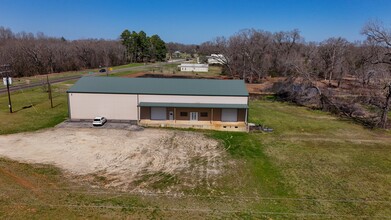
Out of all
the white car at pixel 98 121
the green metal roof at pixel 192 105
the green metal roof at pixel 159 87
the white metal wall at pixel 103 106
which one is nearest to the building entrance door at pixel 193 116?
the green metal roof at pixel 192 105

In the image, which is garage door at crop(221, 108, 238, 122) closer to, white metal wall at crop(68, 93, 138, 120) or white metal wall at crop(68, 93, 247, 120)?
white metal wall at crop(68, 93, 247, 120)

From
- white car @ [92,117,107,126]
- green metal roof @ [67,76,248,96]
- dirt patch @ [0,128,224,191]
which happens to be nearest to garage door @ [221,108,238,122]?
green metal roof @ [67,76,248,96]

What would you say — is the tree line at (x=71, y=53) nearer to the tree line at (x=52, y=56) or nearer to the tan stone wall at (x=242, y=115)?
the tree line at (x=52, y=56)

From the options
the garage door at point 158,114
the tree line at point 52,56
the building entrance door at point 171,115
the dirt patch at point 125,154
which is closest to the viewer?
the dirt patch at point 125,154

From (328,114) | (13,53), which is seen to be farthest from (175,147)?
(13,53)

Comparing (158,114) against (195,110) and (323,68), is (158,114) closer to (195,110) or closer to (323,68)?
(195,110)

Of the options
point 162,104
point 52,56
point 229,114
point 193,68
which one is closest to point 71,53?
point 52,56
